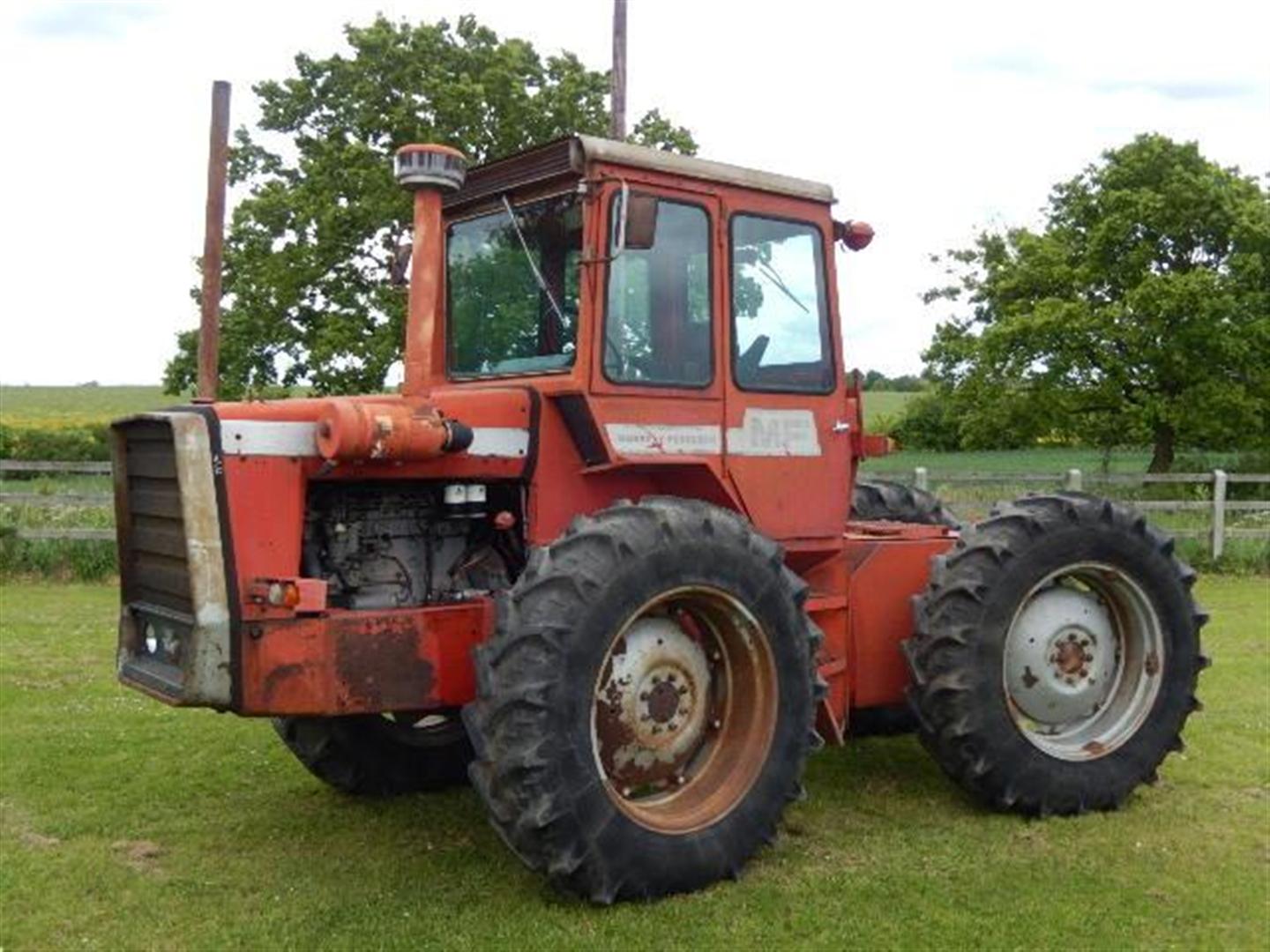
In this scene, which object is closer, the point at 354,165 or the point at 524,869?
the point at 524,869

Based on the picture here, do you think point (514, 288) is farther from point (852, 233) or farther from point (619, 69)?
point (619, 69)

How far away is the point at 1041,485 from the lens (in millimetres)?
17453

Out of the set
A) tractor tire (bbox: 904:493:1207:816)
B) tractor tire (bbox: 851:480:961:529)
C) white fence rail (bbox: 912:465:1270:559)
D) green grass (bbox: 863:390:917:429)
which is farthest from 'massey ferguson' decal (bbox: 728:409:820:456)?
green grass (bbox: 863:390:917:429)

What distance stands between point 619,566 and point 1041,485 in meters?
13.8

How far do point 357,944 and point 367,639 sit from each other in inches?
40.6

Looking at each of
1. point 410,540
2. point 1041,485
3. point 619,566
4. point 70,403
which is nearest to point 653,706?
point 619,566

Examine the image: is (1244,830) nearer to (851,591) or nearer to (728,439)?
(851,591)

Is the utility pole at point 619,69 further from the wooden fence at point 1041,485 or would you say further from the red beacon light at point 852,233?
the red beacon light at point 852,233

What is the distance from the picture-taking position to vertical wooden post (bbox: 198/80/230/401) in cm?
1138

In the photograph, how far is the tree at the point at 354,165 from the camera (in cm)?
2114

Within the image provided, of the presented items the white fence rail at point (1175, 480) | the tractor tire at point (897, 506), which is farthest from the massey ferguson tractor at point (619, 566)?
the white fence rail at point (1175, 480)

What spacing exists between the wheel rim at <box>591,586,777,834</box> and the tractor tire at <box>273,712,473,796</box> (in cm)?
125

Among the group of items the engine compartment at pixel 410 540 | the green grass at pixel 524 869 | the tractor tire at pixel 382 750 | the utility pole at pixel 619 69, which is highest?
the utility pole at pixel 619 69

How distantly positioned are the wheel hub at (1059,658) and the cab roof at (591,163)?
6.98 feet
